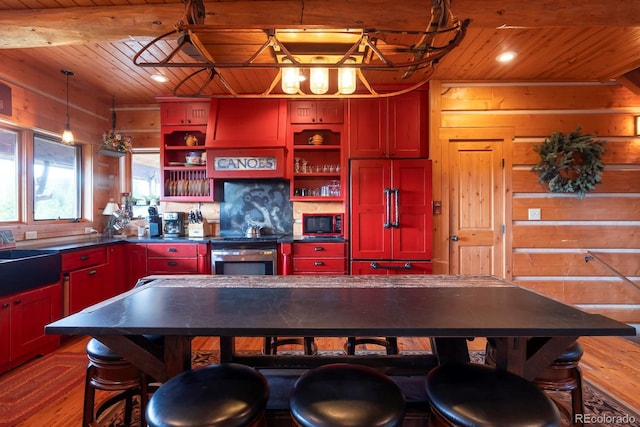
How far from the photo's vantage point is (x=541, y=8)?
6.96ft

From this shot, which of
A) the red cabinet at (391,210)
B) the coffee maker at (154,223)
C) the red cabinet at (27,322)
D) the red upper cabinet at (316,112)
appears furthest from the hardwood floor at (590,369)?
the red upper cabinet at (316,112)

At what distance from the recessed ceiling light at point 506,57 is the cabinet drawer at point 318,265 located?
270 centimetres

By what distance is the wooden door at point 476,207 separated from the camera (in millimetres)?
3545

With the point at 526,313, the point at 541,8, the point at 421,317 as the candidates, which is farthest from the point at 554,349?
the point at 541,8

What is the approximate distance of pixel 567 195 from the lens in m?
3.48

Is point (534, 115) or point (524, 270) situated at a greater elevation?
point (534, 115)

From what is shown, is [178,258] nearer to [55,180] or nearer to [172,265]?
[172,265]

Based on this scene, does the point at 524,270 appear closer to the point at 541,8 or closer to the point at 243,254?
the point at 541,8

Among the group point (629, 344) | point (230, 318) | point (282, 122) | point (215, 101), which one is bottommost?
point (629, 344)

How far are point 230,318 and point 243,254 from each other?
2368 mm

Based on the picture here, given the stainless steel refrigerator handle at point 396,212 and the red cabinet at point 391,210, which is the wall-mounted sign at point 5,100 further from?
the stainless steel refrigerator handle at point 396,212

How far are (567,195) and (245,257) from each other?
3.88 metres

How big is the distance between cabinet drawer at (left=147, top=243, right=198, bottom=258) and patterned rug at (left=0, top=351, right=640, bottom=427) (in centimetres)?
118

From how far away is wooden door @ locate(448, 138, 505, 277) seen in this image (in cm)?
354
